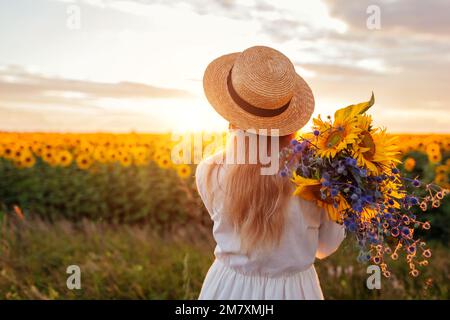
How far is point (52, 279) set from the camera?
14.8 ft

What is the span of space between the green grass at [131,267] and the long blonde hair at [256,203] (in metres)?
1.68

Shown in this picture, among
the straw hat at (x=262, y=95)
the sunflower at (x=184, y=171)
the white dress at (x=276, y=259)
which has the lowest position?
the white dress at (x=276, y=259)

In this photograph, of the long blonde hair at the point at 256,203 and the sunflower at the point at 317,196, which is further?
the long blonde hair at the point at 256,203

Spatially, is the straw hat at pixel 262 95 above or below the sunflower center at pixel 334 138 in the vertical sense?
above

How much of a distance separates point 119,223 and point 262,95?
13.5 ft

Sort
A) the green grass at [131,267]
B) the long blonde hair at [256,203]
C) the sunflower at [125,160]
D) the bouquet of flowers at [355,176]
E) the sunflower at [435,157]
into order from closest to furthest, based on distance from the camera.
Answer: the bouquet of flowers at [355,176] < the long blonde hair at [256,203] < the green grass at [131,267] < the sunflower at [435,157] < the sunflower at [125,160]

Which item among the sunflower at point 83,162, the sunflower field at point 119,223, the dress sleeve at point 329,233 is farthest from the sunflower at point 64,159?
the dress sleeve at point 329,233

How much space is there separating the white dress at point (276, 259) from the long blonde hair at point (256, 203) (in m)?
0.05

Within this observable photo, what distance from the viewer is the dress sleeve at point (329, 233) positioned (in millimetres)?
2338

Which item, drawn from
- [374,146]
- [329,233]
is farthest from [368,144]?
[329,233]

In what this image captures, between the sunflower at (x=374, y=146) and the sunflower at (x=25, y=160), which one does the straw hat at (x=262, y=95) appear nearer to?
the sunflower at (x=374, y=146)

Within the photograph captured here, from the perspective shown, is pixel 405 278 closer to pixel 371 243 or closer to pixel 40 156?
pixel 371 243

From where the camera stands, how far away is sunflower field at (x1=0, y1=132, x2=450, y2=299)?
4277 mm

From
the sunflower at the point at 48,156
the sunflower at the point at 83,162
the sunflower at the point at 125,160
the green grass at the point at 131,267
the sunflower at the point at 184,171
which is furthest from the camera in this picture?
the sunflower at the point at 48,156
